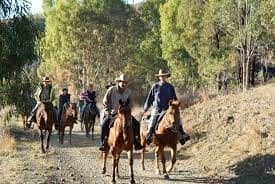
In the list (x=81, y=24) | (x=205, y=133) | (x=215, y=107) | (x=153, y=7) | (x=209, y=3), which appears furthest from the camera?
(x=153, y=7)

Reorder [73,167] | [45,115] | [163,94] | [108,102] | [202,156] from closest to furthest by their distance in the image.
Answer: [108,102]
[163,94]
[73,167]
[202,156]
[45,115]

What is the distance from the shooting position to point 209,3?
118 feet

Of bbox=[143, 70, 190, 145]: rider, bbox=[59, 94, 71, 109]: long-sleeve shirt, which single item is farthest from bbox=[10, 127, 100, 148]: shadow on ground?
bbox=[143, 70, 190, 145]: rider

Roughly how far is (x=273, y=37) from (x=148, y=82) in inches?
991

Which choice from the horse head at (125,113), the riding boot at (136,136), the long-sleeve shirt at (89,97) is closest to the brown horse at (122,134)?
the horse head at (125,113)

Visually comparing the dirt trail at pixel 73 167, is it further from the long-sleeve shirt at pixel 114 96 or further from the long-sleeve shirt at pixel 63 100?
the long-sleeve shirt at pixel 63 100

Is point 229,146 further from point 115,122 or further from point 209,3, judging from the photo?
point 209,3

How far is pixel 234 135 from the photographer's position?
18.2 m

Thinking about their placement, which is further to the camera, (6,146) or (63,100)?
(63,100)

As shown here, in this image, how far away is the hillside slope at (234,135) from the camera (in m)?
15.2

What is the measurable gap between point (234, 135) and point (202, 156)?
5.24 feet

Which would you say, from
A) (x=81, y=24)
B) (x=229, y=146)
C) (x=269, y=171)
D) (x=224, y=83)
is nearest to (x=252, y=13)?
(x=224, y=83)

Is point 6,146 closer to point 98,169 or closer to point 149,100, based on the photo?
point 98,169

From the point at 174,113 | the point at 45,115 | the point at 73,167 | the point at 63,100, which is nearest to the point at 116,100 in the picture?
the point at 174,113
